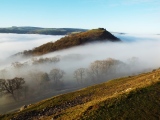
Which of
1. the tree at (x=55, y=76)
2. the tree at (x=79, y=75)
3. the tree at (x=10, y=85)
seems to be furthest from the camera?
the tree at (x=79, y=75)

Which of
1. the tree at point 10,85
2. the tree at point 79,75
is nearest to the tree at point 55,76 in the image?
the tree at point 79,75

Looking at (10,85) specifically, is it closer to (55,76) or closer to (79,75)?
(55,76)

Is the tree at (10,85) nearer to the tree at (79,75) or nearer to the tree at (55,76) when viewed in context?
the tree at (55,76)

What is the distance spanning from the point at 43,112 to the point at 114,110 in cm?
2027

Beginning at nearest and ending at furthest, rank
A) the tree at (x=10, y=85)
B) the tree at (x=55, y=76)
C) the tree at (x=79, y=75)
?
the tree at (x=10, y=85)
the tree at (x=55, y=76)
the tree at (x=79, y=75)

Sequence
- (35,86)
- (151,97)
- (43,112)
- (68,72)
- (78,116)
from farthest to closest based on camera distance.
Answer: (68,72), (35,86), (43,112), (151,97), (78,116)

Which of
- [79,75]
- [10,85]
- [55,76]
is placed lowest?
[79,75]

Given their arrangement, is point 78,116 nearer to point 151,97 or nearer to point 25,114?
point 151,97

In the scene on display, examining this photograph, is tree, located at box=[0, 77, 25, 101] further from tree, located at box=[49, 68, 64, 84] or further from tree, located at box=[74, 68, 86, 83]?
tree, located at box=[74, 68, 86, 83]

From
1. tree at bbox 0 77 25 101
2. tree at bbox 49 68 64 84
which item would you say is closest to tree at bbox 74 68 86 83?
tree at bbox 49 68 64 84

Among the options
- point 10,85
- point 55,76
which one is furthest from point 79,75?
point 10,85

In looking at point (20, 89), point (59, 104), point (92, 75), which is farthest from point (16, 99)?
point (59, 104)

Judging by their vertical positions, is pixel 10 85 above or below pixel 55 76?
above

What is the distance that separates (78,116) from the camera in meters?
33.8
